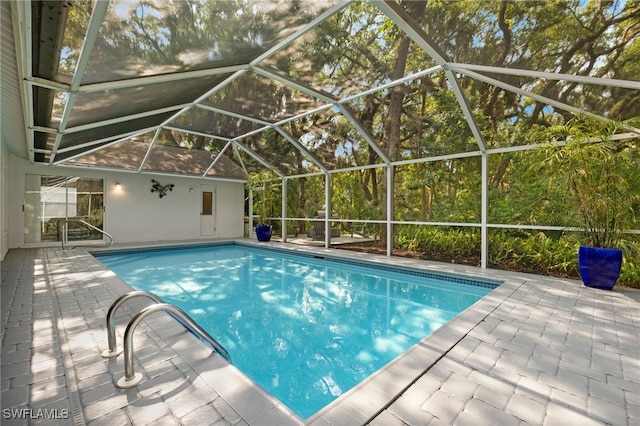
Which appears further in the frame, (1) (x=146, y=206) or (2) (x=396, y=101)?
(1) (x=146, y=206)

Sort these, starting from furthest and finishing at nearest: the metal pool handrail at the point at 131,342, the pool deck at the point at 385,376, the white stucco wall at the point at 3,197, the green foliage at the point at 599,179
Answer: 1. the white stucco wall at the point at 3,197
2. the green foliage at the point at 599,179
3. the metal pool handrail at the point at 131,342
4. the pool deck at the point at 385,376

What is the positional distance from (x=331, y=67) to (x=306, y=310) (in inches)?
167

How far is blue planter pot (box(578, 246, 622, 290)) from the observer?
471 centimetres

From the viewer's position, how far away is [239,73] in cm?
543

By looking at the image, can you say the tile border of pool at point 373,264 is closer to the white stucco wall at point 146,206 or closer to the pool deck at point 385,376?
the white stucco wall at point 146,206

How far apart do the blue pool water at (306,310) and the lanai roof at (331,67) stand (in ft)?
11.2

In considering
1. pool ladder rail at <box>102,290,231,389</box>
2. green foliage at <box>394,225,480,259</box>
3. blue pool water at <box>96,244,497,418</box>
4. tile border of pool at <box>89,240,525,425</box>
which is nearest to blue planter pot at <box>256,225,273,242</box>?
blue pool water at <box>96,244,497,418</box>

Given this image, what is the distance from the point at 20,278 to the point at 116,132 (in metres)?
3.67

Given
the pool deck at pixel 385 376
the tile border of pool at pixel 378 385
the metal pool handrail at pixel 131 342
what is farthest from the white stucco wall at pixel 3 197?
the tile border of pool at pixel 378 385

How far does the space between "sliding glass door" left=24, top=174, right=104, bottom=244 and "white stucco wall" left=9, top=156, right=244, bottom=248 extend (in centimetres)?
21

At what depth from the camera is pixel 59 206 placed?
10.0 m

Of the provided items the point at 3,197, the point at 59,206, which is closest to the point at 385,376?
the point at 3,197

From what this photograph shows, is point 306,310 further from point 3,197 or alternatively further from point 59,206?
point 59,206

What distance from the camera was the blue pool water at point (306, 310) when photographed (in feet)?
10.5
